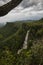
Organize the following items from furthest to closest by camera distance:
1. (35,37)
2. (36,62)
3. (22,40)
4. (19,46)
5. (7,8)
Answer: (22,40), (19,46), (35,37), (36,62), (7,8)

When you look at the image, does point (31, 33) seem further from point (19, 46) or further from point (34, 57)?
point (34, 57)

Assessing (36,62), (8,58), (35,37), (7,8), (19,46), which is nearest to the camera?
(7,8)

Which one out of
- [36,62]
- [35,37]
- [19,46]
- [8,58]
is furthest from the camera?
[19,46]

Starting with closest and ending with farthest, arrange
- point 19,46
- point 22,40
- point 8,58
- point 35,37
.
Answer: point 8,58 < point 35,37 < point 19,46 < point 22,40

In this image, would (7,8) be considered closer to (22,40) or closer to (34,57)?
(34,57)

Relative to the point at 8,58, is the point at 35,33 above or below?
above

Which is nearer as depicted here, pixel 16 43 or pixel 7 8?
pixel 7 8

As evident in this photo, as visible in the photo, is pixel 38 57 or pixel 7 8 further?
pixel 38 57

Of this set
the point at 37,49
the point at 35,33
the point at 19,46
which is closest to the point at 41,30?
the point at 35,33

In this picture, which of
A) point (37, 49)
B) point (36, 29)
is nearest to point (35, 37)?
point (36, 29)
